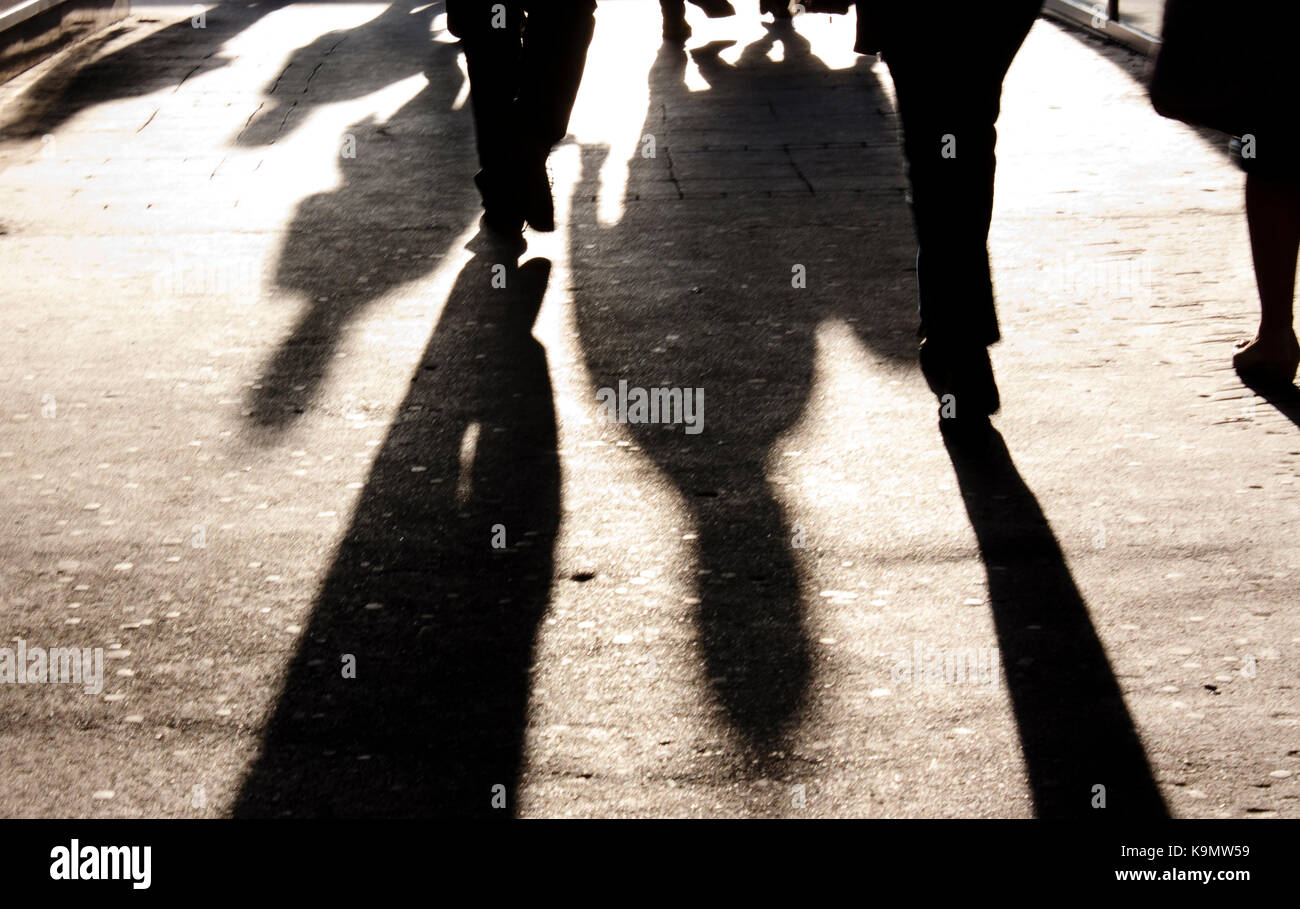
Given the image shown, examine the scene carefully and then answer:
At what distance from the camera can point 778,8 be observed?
9.90 meters

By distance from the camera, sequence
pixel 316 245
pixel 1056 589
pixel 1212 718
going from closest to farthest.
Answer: pixel 1212 718 → pixel 1056 589 → pixel 316 245

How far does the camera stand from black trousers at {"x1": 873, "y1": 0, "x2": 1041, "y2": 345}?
11.6 ft

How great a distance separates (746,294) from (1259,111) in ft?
5.31

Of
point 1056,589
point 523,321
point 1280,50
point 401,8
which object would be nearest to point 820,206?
point 523,321

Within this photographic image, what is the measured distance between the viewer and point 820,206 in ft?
19.1

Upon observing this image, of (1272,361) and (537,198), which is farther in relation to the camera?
(537,198)

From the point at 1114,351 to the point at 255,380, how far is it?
235 cm

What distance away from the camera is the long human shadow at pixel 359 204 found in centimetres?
443

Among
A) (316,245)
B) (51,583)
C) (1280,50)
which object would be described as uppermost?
(1280,50)

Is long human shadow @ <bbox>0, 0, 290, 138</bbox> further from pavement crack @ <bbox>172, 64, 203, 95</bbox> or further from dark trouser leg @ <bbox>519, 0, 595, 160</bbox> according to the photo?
dark trouser leg @ <bbox>519, 0, 595, 160</bbox>

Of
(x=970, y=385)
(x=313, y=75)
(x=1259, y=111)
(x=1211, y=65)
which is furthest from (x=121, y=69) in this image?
(x=1259, y=111)

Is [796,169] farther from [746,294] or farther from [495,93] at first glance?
[746,294]

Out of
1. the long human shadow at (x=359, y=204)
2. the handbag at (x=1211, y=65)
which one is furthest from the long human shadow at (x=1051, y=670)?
the long human shadow at (x=359, y=204)
